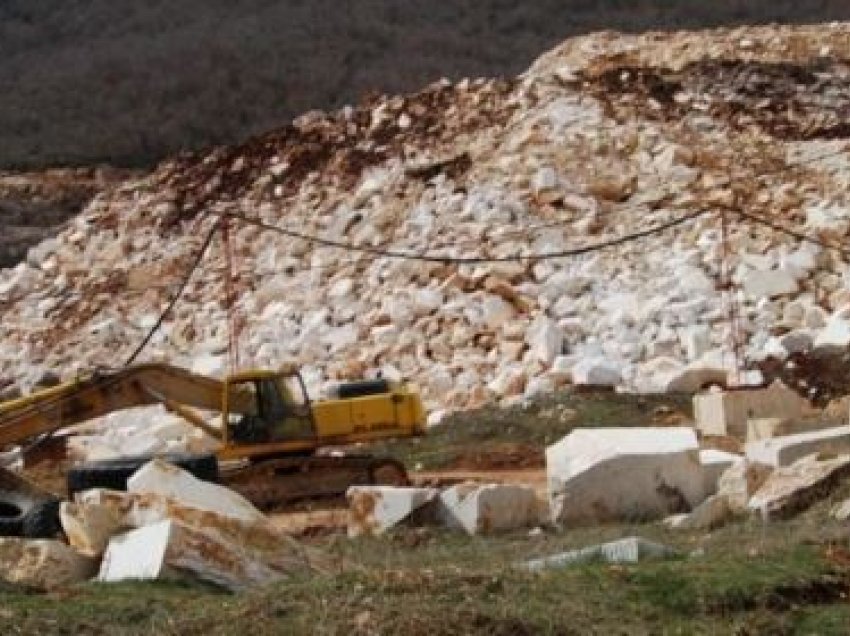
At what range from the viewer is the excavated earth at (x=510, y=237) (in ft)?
64.6

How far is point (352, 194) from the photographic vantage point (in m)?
24.4

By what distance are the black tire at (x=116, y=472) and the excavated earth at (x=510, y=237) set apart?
225 inches

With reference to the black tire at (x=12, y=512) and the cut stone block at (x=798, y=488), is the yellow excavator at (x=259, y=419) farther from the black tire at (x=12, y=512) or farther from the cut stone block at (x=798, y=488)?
the cut stone block at (x=798, y=488)

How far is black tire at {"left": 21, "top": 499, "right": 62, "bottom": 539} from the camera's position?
11305mm

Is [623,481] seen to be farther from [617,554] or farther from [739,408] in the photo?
[739,408]

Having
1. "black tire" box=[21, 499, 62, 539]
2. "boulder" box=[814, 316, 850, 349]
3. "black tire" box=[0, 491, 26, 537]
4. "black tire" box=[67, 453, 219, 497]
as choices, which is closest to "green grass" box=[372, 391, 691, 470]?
"boulder" box=[814, 316, 850, 349]

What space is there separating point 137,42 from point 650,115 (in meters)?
19.3

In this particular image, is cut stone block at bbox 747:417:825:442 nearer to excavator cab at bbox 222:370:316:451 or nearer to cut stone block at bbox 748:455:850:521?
cut stone block at bbox 748:455:850:521

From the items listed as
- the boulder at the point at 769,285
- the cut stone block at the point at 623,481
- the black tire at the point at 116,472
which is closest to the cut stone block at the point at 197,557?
the cut stone block at the point at 623,481

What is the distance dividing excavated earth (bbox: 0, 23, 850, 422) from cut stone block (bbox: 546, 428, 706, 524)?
231 inches

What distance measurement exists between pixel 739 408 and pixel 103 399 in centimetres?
527

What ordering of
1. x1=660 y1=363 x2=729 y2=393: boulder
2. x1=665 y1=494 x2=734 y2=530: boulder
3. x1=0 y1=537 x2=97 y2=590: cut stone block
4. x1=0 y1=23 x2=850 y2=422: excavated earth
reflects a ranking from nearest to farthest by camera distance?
x1=0 y1=537 x2=97 y2=590: cut stone block < x1=665 y1=494 x2=734 y2=530: boulder < x1=660 y1=363 x2=729 y2=393: boulder < x1=0 y1=23 x2=850 y2=422: excavated earth

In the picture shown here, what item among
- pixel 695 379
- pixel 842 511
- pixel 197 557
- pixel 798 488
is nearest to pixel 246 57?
pixel 695 379

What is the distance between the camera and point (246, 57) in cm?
3750
